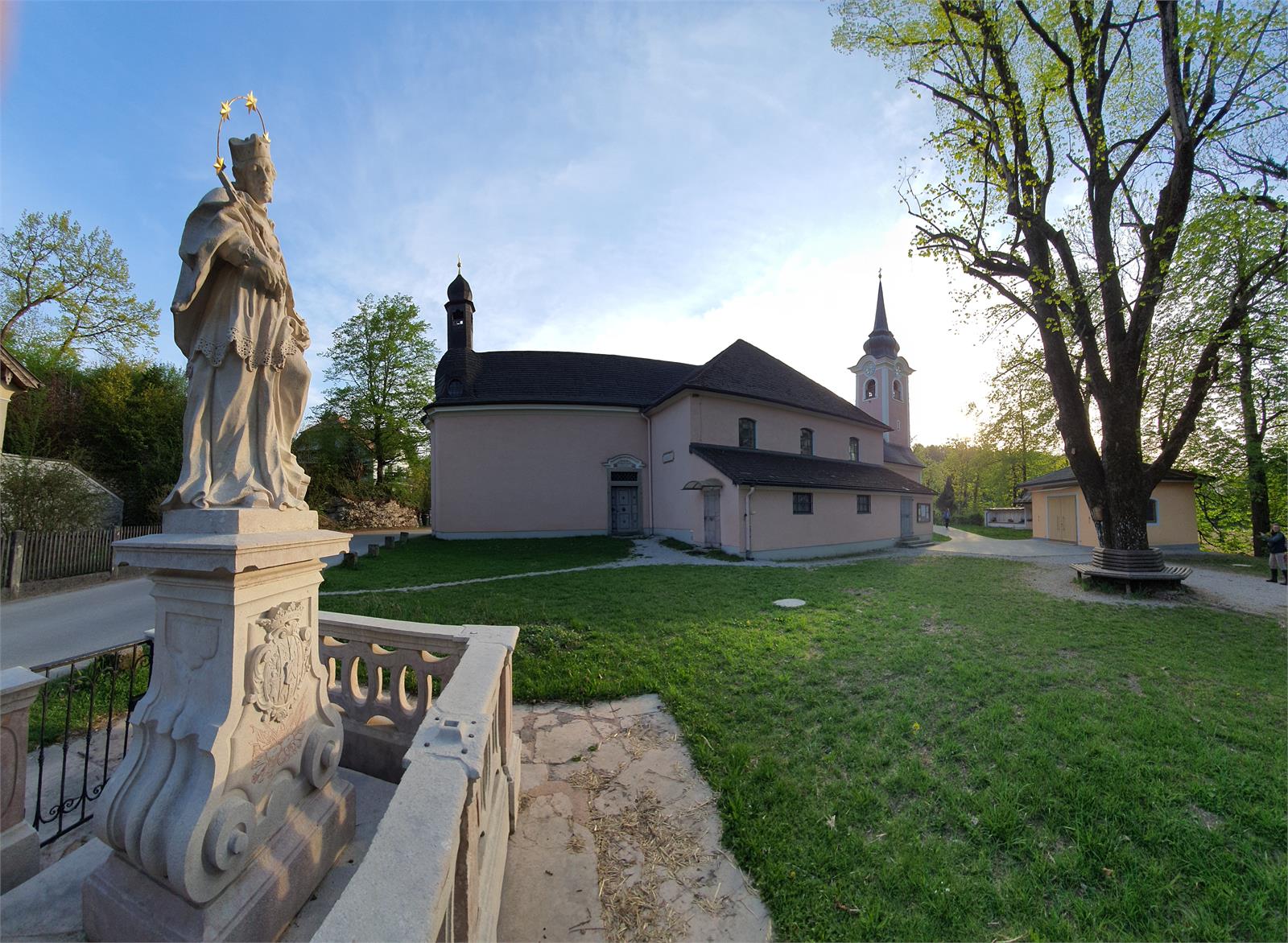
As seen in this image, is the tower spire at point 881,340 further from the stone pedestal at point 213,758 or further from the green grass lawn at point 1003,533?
the stone pedestal at point 213,758

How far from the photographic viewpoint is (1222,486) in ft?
61.7

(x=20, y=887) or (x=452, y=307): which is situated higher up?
(x=452, y=307)

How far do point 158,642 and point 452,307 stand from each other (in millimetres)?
22413

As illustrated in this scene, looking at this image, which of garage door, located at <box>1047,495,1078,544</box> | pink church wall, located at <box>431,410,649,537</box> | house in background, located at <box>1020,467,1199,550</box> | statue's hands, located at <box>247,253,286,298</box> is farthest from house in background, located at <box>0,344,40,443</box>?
garage door, located at <box>1047,495,1078,544</box>

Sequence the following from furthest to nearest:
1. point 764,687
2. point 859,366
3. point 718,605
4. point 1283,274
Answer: point 859,366
point 1283,274
point 718,605
point 764,687

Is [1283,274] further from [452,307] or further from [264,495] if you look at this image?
[452,307]

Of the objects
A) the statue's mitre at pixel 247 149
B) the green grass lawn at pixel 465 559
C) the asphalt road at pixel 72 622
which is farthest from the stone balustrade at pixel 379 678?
the green grass lawn at pixel 465 559

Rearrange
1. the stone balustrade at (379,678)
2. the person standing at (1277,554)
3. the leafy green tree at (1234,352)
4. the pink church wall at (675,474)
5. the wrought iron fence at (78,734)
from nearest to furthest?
the wrought iron fence at (78,734) < the stone balustrade at (379,678) < the leafy green tree at (1234,352) < the person standing at (1277,554) < the pink church wall at (675,474)

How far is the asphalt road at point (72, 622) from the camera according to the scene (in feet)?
20.3

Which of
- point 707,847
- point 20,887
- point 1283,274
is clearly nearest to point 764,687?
point 707,847

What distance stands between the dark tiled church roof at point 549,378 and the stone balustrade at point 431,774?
17.0 metres

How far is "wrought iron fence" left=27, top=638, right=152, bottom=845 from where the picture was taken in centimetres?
288

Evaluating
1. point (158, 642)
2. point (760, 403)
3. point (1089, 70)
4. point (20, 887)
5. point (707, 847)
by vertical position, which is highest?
point (1089, 70)

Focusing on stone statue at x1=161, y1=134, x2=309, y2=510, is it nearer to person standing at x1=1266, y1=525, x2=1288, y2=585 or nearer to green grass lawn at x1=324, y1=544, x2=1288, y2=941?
green grass lawn at x1=324, y1=544, x2=1288, y2=941
